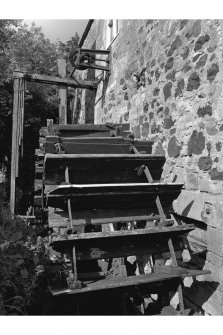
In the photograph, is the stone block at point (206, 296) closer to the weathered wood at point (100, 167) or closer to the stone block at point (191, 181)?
the stone block at point (191, 181)

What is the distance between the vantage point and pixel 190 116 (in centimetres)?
357

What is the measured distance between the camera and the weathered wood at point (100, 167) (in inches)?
140

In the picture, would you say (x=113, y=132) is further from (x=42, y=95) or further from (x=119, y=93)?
(x=42, y=95)

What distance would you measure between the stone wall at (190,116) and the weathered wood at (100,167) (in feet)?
1.13

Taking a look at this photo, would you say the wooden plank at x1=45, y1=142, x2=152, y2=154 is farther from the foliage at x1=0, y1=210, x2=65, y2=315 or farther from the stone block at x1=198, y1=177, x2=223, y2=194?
the foliage at x1=0, y1=210, x2=65, y2=315

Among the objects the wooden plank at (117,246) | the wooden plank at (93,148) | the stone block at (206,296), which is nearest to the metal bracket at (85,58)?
the wooden plank at (93,148)

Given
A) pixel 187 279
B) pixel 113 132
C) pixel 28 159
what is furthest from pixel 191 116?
pixel 28 159

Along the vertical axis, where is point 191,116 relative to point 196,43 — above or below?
below

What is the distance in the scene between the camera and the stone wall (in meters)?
3.12

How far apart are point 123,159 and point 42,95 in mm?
9807

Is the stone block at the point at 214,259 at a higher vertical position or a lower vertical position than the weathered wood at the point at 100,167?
lower

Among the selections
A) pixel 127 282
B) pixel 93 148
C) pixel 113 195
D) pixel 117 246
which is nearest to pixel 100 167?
pixel 93 148

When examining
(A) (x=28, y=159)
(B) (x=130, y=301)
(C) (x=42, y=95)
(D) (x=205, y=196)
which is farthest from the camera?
(C) (x=42, y=95)

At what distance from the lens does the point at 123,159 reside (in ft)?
12.2
